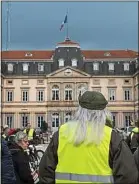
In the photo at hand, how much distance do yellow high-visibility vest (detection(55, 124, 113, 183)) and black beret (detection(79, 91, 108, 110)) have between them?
0.17 metres

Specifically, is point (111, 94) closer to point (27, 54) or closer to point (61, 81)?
point (61, 81)

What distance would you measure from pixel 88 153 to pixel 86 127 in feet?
0.60

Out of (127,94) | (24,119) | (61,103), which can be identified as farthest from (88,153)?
(127,94)

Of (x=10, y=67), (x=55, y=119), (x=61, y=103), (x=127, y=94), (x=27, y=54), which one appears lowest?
(x=55, y=119)

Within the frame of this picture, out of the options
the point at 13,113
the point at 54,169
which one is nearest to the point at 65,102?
the point at 13,113

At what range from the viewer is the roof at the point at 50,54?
74863 mm

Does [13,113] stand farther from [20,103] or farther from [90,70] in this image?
[90,70]

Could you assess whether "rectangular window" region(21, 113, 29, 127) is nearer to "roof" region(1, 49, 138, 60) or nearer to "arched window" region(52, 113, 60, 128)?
"arched window" region(52, 113, 60, 128)

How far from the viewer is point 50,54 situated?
76.2 meters

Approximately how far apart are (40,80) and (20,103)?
15.2 feet

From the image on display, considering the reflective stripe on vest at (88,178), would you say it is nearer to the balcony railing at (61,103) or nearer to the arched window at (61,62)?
the balcony railing at (61,103)

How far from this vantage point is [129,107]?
72.8 meters

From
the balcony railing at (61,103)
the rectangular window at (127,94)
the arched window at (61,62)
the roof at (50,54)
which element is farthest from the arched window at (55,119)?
the rectangular window at (127,94)

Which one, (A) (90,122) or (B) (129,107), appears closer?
(A) (90,122)
